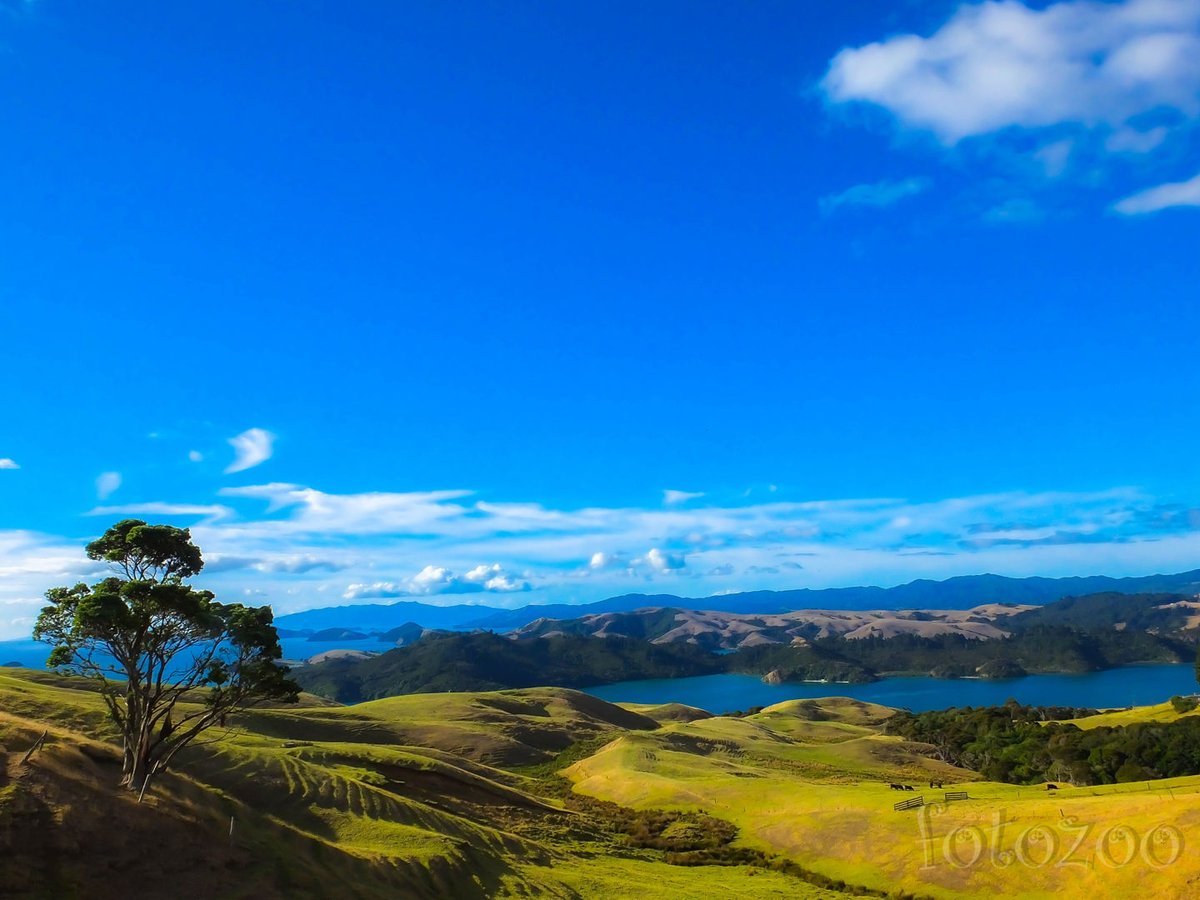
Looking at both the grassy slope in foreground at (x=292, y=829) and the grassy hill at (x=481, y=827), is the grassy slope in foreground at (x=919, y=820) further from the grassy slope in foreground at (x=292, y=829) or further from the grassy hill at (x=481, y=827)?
the grassy slope in foreground at (x=292, y=829)

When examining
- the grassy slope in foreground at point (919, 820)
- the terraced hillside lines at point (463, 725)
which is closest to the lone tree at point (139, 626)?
the grassy slope in foreground at point (919, 820)

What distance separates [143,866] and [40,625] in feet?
44.7

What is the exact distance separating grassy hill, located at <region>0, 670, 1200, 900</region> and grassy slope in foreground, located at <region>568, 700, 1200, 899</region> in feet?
0.56

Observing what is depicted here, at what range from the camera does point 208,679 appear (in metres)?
39.3

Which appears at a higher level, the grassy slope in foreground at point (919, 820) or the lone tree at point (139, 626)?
the lone tree at point (139, 626)

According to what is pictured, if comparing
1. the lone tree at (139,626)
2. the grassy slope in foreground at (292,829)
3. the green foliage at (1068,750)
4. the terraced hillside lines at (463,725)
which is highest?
the lone tree at (139,626)

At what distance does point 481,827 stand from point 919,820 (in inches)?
1279

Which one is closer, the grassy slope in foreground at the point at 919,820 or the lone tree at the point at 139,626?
the lone tree at the point at 139,626

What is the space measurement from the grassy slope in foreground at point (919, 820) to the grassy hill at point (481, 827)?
169 mm

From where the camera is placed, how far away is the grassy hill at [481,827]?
3225 centimetres

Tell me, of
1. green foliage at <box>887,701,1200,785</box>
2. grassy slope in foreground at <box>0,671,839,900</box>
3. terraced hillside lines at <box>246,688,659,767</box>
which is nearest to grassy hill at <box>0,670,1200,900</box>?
grassy slope in foreground at <box>0,671,839,900</box>

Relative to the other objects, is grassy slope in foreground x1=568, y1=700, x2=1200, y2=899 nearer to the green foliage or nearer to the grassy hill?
the grassy hill

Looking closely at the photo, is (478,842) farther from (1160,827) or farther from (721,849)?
(1160,827)

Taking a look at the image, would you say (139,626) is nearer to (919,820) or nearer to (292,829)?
(292,829)
